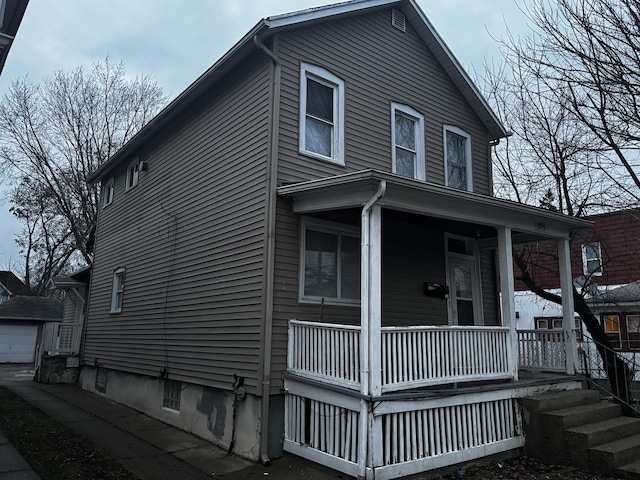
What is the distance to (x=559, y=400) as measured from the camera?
24.6 ft

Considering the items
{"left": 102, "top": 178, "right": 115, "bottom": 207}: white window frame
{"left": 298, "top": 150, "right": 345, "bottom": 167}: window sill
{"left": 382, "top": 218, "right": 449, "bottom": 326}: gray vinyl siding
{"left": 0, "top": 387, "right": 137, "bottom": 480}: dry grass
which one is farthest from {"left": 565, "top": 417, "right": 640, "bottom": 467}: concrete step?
{"left": 102, "top": 178, "right": 115, "bottom": 207}: white window frame

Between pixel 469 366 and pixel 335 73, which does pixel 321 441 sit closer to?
pixel 469 366

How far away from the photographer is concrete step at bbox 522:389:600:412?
24.0 feet

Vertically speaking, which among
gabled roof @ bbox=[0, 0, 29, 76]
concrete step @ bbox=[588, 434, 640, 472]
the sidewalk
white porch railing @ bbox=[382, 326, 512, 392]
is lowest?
the sidewalk

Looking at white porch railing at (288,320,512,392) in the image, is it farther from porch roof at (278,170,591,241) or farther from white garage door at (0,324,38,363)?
white garage door at (0,324,38,363)

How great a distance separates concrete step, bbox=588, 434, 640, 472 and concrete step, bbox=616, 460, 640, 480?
0.20 feet

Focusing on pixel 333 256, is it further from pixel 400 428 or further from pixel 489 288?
pixel 489 288

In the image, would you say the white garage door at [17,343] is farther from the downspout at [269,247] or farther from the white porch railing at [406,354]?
the white porch railing at [406,354]

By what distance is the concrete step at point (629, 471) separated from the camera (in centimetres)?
605

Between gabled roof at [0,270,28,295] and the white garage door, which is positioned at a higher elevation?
gabled roof at [0,270,28,295]

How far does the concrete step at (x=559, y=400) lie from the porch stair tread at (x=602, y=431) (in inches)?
16.9

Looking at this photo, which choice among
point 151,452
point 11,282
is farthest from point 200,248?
point 11,282

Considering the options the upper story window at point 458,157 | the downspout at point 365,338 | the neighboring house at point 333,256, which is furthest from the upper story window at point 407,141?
the downspout at point 365,338

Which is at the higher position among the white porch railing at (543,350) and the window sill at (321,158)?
the window sill at (321,158)
